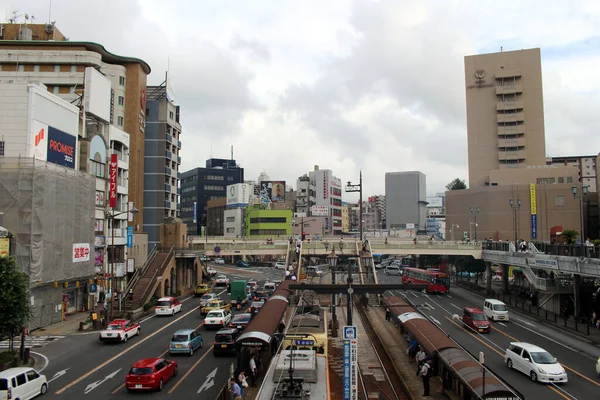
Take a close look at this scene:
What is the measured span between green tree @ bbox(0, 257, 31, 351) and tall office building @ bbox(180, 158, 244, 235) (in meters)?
140

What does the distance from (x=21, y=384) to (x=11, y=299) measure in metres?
5.48

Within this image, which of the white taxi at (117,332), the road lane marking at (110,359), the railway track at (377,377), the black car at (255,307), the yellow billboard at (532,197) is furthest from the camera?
the yellow billboard at (532,197)

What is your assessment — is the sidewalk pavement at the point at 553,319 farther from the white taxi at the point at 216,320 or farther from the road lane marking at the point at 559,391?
the white taxi at the point at 216,320

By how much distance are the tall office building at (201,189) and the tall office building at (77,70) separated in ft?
310

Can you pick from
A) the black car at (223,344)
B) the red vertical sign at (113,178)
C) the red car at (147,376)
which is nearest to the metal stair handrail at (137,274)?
A: the red vertical sign at (113,178)

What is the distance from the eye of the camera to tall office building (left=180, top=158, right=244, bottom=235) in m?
170

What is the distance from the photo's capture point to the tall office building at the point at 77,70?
217 ft

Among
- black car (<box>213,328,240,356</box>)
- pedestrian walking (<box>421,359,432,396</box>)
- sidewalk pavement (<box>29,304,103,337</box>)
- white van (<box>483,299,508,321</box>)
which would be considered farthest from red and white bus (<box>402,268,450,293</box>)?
pedestrian walking (<box>421,359,432,396</box>)

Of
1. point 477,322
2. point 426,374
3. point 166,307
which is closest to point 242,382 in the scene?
point 426,374

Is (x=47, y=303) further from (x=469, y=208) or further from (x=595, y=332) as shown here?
(x=469, y=208)

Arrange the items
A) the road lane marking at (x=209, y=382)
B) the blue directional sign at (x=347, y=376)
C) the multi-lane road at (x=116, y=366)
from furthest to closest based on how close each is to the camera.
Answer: the road lane marking at (x=209, y=382), the multi-lane road at (x=116, y=366), the blue directional sign at (x=347, y=376)

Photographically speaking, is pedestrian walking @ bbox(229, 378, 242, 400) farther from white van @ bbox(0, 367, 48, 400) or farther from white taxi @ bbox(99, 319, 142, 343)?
white taxi @ bbox(99, 319, 142, 343)

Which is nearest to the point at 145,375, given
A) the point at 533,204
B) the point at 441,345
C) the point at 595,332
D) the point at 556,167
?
the point at 441,345

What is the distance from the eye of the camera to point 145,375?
2161 centimetres
